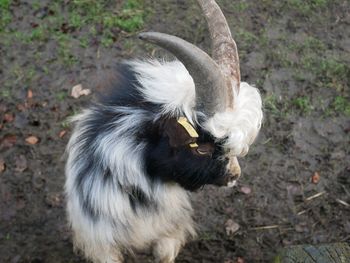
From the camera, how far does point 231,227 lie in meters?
3.85

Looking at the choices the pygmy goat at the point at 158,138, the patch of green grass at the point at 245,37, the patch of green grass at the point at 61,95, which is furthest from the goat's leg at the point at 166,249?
the patch of green grass at the point at 245,37

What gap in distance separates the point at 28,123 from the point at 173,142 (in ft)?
7.31

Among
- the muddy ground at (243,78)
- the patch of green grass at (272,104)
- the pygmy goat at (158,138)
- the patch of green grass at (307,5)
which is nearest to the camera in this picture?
the pygmy goat at (158,138)

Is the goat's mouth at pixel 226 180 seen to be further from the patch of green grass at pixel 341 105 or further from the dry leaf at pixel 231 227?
the patch of green grass at pixel 341 105

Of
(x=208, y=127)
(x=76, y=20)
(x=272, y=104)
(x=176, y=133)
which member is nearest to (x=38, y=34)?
(x=76, y=20)

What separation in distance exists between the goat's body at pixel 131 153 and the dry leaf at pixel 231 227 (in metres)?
0.81

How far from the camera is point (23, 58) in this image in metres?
4.73

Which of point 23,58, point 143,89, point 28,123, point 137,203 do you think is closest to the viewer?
point 143,89

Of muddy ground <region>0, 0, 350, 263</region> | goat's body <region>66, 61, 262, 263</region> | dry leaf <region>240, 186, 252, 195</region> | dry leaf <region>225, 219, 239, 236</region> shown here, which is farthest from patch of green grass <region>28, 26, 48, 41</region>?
dry leaf <region>225, 219, 239, 236</region>

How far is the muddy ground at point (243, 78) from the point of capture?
3826mm

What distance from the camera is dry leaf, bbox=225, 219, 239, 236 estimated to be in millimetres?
3832

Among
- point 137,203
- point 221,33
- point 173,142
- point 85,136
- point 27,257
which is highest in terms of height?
point 221,33

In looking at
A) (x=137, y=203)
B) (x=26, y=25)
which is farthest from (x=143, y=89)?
(x=26, y=25)

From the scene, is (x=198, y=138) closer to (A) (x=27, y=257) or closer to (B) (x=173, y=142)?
(B) (x=173, y=142)
